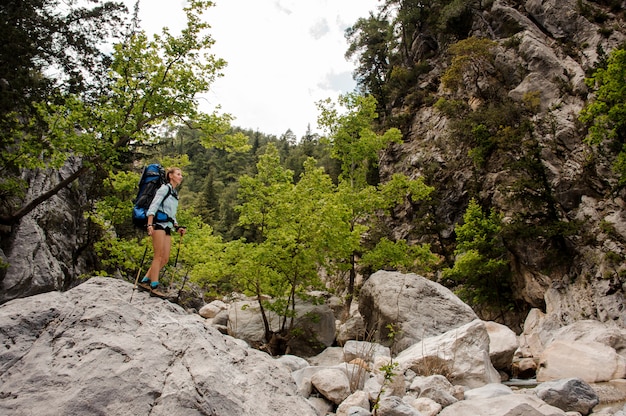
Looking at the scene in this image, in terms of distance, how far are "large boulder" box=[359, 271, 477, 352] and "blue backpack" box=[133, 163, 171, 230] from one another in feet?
24.6

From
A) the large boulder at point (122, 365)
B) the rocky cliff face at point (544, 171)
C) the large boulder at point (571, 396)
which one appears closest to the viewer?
the large boulder at point (122, 365)

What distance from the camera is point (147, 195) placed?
5.51 meters

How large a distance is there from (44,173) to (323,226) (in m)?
11.8

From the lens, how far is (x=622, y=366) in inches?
329

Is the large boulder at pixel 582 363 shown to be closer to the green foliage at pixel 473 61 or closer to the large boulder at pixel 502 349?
the large boulder at pixel 502 349

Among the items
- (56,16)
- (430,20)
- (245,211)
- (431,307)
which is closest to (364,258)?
(431,307)

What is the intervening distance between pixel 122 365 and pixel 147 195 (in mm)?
2678

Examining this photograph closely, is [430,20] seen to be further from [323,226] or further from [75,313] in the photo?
[75,313]

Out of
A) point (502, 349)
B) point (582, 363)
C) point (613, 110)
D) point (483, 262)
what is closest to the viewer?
point (582, 363)

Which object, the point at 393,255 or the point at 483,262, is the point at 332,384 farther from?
the point at 483,262

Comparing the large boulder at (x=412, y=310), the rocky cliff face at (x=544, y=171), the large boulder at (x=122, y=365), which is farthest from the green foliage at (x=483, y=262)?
the large boulder at (x=122, y=365)

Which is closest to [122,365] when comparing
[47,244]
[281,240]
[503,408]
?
[503,408]

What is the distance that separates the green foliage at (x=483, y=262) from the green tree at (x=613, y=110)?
648 centimetres

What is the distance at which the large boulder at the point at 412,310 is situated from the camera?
11180mm
